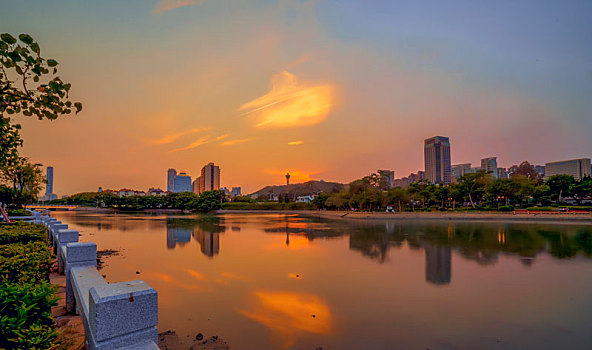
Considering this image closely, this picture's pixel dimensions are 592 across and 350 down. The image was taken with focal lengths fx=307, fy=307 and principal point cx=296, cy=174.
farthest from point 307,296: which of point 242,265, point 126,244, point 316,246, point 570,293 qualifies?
point 126,244

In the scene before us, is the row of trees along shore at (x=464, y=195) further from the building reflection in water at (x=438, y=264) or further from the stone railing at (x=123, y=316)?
the stone railing at (x=123, y=316)

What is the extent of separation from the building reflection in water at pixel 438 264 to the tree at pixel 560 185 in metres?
50.3

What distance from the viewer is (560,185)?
5147cm

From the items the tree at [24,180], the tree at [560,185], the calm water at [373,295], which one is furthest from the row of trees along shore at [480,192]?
the tree at [24,180]

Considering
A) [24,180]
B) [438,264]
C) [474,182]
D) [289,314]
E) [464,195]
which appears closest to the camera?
[289,314]

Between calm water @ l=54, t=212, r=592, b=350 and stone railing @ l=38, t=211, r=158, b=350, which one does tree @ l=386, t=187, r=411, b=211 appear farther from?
stone railing @ l=38, t=211, r=158, b=350

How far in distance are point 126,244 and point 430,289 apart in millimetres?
15994

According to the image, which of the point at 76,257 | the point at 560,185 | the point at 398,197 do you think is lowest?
the point at 398,197

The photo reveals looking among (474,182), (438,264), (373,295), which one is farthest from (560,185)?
(373,295)

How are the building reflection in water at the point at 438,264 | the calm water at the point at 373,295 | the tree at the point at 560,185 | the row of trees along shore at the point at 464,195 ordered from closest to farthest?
the calm water at the point at 373,295, the building reflection in water at the point at 438,264, the row of trees along shore at the point at 464,195, the tree at the point at 560,185

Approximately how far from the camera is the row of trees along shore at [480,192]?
4809 centimetres

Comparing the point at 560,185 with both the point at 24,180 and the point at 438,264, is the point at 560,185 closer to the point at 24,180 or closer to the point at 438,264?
the point at 438,264

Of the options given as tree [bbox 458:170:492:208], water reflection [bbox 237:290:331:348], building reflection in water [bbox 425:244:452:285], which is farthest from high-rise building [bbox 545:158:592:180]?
water reflection [bbox 237:290:331:348]

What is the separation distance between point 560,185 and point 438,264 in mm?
55038
